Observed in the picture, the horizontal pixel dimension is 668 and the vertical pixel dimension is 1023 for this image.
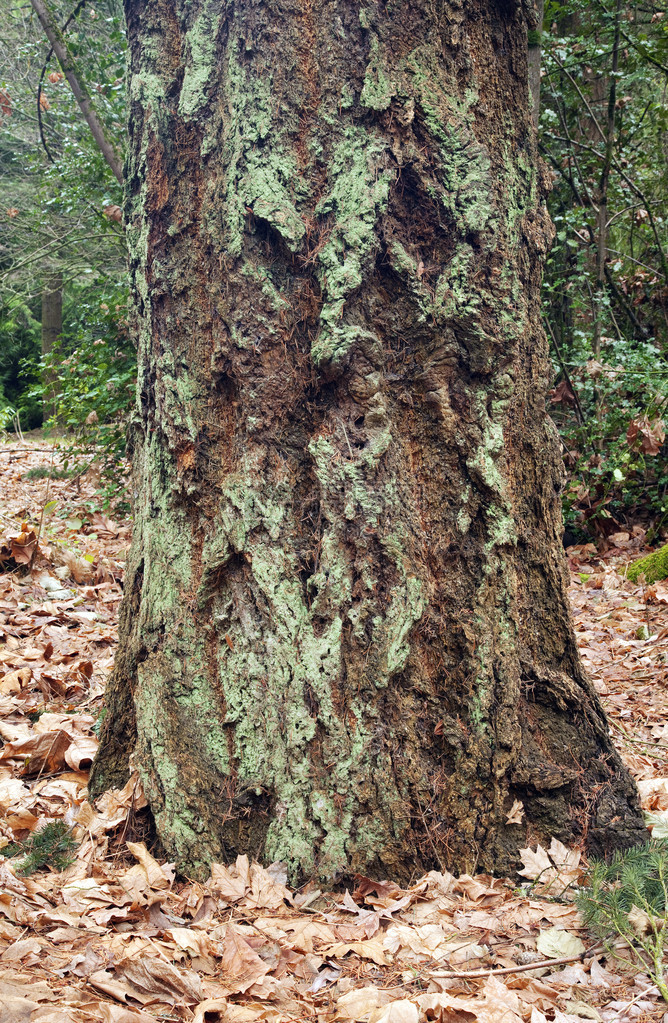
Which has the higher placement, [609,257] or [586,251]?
[609,257]

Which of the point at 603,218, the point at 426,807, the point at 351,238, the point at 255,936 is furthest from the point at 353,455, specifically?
the point at 603,218

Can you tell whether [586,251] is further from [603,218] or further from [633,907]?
[633,907]

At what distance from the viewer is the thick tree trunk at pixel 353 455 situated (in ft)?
7.01

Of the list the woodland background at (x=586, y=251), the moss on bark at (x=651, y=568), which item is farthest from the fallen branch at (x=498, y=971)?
the woodland background at (x=586, y=251)

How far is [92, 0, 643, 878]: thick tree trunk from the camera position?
2137mm

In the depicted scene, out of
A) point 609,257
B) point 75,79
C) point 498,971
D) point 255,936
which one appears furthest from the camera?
point 609,257

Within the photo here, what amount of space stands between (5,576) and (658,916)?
4299mm

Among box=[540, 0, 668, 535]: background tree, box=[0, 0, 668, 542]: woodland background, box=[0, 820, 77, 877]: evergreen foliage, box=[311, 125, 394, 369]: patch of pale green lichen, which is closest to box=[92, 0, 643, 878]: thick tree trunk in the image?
box=[311, 125, 394, 369]: patch of pale green lichen

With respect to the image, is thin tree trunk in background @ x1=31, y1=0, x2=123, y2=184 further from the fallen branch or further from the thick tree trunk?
the fallen branch

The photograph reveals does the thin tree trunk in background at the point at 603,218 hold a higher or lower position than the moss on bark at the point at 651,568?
higher

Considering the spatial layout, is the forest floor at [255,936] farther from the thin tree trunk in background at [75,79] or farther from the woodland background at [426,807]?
the thin tree trunk in background at [75,79]

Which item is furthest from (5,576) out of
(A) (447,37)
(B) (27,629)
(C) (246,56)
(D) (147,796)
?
(A) (447,37)

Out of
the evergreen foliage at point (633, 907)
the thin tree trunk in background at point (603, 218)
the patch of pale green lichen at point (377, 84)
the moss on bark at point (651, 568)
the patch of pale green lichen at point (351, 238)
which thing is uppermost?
the thin tree trunk in background at point (603, 218)

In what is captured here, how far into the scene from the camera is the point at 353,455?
2.18 meters
